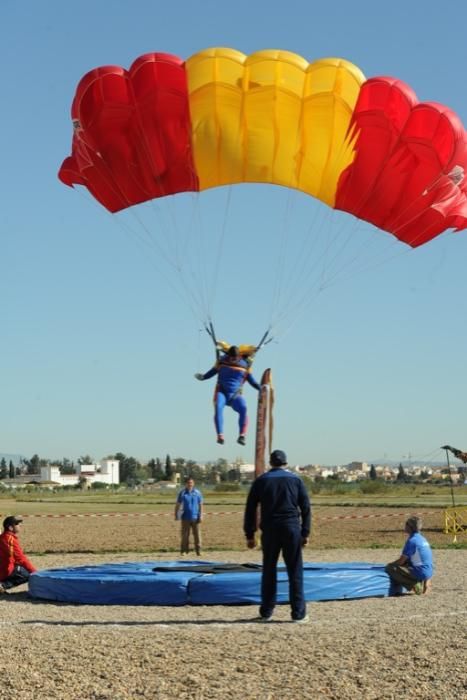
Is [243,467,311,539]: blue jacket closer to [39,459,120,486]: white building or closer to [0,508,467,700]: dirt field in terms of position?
[0,508,467,700]: dirt field

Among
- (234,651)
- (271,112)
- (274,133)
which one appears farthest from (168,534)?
(234,651)

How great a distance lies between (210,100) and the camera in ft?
47.8

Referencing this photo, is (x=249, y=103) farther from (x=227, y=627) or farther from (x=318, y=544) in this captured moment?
(x=318, y=544)

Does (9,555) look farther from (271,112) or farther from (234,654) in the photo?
(271,112)

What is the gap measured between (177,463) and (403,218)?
176 m

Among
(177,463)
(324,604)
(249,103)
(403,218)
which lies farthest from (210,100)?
(177,463)

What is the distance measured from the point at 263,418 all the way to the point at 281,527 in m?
3.99

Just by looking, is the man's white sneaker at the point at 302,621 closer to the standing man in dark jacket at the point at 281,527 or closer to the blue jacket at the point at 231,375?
the standing man in dark jacket at the point at 281,527

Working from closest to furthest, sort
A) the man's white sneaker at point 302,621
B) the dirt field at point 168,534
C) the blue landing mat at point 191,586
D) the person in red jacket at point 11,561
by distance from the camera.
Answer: the man's white sneaker at point 302,621
the blue landing mat at point 191,586
the person in red jacket at point 11,561
the dirt field at point 168,534

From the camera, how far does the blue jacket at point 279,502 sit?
9758 millimetres

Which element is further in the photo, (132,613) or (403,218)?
(403,218)

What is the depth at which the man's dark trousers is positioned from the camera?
9.76 meters

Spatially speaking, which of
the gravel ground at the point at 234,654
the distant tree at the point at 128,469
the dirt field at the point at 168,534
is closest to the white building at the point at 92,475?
the distant tree at the point at 128,469

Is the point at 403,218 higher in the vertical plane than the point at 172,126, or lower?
lower
